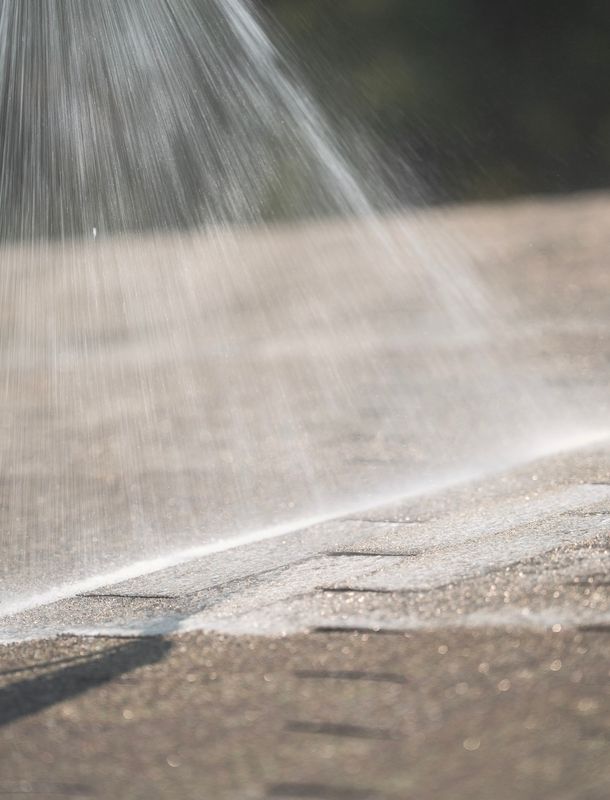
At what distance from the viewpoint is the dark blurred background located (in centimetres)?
1600

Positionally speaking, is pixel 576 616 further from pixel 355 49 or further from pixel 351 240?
pixel 355 49

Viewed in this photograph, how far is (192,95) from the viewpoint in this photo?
1406cm

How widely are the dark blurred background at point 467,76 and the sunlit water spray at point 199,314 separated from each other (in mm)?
964

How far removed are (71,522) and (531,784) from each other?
2.82m

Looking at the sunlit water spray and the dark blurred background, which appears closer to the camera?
the sunlit water spray

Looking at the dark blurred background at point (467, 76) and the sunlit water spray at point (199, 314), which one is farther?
the dark blurred background at point (467, 76)

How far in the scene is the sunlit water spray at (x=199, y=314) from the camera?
5273 mm

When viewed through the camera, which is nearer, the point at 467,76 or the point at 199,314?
the point at 199,314

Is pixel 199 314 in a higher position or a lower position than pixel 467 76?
higher

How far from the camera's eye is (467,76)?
1694 centimetres

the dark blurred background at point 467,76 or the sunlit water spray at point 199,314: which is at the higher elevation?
the sunlit water spray at point 199,314

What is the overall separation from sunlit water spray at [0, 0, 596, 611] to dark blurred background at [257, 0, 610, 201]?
0.96m

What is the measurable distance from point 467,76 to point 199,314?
24.4ft

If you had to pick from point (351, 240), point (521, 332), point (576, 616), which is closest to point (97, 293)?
point (351, 240)
